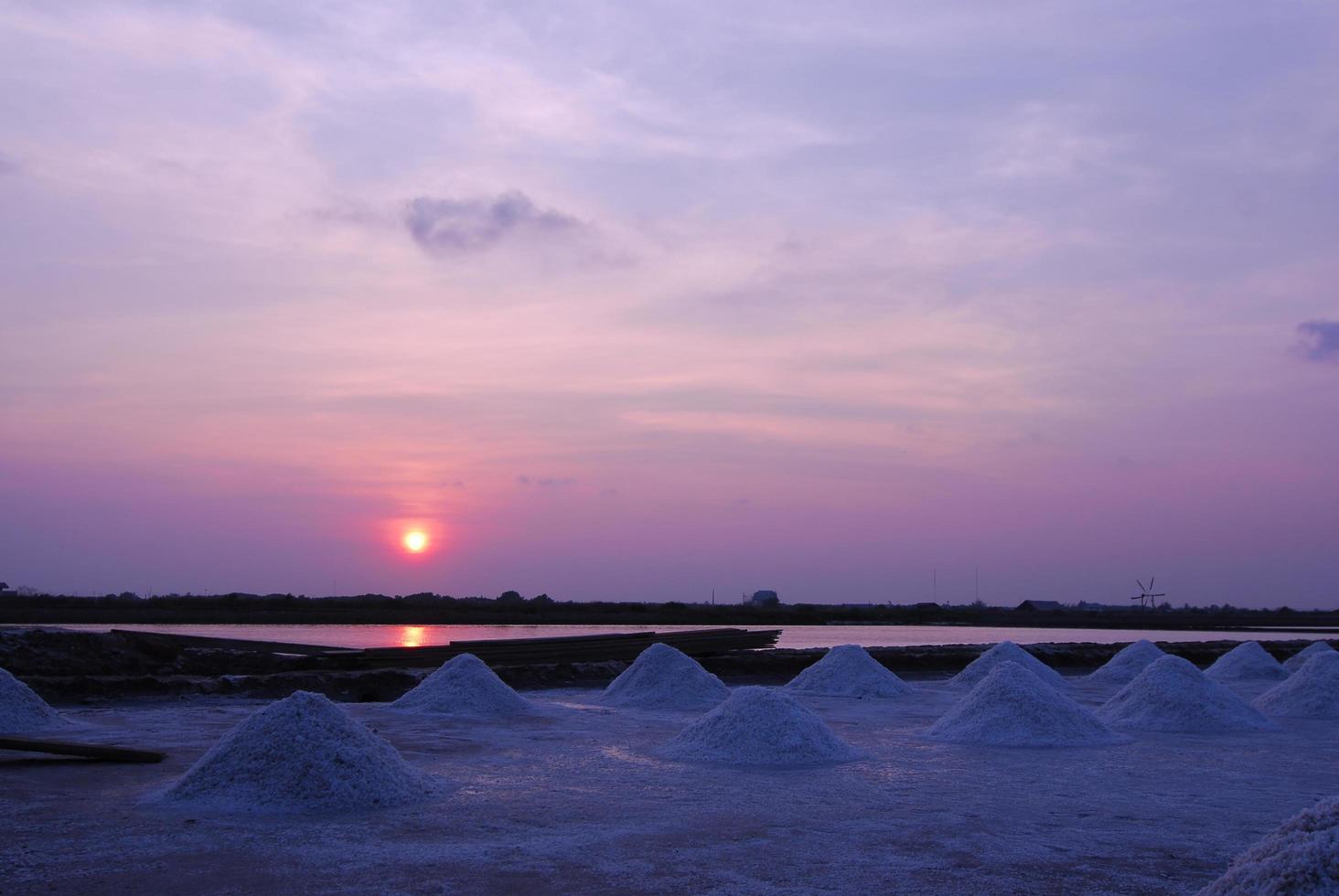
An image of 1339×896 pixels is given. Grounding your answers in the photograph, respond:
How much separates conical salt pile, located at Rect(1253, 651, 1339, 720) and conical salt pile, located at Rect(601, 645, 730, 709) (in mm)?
6843

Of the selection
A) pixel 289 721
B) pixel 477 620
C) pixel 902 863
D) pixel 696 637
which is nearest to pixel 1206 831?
pixel 902 863

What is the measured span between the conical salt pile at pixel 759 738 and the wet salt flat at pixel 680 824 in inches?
11.2

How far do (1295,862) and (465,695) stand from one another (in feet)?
33.2

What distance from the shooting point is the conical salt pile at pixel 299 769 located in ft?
21.9

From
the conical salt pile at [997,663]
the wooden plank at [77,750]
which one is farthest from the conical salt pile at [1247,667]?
the wooden plank at [77,750]

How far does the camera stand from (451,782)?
7.75m

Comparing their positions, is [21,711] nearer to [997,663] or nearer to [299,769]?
[299,769]

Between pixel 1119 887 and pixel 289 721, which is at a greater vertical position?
pixel 289 721

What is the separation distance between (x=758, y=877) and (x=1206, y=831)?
2.98 metres

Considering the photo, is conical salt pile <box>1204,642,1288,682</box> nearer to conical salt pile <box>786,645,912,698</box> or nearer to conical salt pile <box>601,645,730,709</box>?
conical salt pile <box>786,645,912,698</box>

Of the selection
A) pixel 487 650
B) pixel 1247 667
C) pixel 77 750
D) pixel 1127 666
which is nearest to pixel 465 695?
pixel 77 750

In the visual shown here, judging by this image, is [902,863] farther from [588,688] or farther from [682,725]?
[588,688]

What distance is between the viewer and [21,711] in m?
9.84

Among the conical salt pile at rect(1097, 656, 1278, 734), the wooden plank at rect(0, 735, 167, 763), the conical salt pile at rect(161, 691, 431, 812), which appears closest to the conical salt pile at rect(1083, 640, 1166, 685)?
the conical salt pile at rect(1097, 656, 1278, 734)
